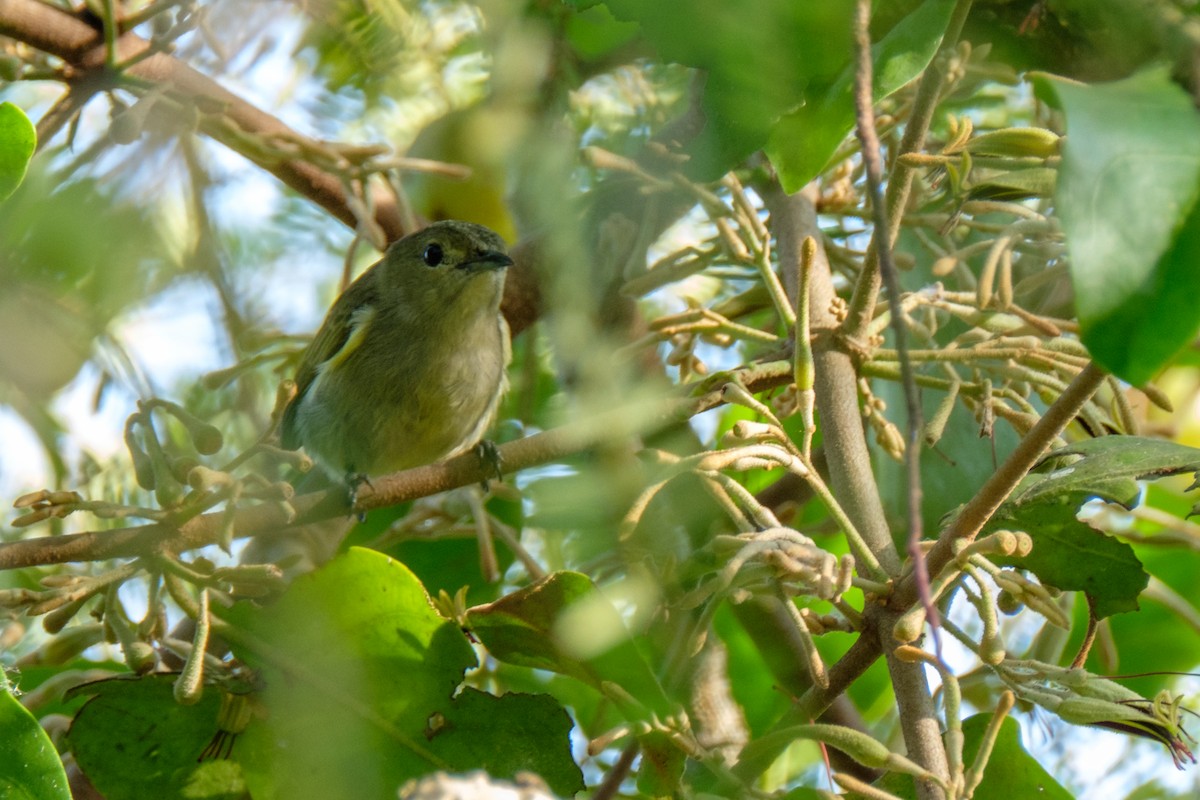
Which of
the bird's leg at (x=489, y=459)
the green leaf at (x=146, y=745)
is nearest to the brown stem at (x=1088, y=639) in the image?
the bird's leg at (x=489, y=459)

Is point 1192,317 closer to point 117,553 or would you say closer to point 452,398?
point 117,553

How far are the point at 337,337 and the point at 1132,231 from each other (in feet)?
9.50

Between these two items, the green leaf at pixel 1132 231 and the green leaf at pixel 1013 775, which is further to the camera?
the green leaf at pixel 1013 775

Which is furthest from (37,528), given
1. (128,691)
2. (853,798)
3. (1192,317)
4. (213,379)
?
(1192,317)

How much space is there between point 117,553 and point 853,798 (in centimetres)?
102

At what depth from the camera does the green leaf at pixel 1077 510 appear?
1.45 m

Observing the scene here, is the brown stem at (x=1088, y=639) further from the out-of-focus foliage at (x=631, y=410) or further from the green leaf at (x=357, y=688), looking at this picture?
the green leaf at (x=357, y=688)

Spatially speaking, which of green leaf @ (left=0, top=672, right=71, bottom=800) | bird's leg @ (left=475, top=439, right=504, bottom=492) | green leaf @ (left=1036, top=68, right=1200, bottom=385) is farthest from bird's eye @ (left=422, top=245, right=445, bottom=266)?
green leaf @ (left=1036, top=68, right=1200, bottom=385)

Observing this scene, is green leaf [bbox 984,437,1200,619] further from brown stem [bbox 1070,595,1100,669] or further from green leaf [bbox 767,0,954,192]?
green leaf [bbox 767,0,954,192]

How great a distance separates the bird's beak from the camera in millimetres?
3121

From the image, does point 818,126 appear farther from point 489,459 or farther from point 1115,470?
point 489,459

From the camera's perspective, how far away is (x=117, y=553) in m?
1.70

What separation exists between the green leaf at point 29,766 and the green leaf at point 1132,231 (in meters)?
1.24

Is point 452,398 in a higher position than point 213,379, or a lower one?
lower
